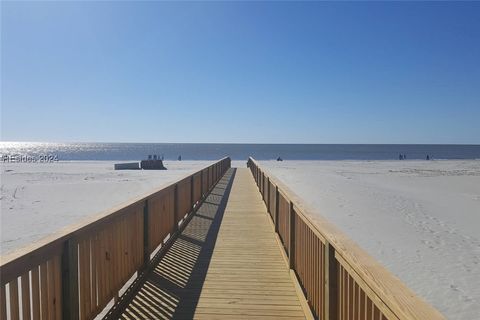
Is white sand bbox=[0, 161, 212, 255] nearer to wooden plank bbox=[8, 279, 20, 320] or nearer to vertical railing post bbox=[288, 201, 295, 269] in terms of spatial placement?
vertical railing post bbox=[288, 201, 295, 269]

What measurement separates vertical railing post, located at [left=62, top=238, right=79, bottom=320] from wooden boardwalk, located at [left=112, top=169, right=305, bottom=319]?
3.18 ft

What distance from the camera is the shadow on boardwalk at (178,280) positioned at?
4090 mm

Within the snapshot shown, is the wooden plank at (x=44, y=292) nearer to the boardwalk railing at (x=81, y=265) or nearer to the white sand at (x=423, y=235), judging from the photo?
the boardwalk railing at (x=81, y=265)

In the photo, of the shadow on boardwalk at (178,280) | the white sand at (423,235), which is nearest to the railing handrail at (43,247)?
the shadow on boardwalk at (178,280)

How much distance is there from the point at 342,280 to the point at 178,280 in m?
2.80

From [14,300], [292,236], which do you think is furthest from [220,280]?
[14,300]

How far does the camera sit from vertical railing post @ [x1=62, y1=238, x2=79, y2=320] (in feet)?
9.74

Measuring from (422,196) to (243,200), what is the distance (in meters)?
11.8

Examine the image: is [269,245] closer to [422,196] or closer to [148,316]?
[148,316]

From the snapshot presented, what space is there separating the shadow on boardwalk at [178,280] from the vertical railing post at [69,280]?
0.97m

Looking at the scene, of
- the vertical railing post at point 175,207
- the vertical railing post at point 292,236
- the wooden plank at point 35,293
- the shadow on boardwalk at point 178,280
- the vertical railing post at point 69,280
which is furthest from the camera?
the vertical railing post at point 175,207

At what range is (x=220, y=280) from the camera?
16.6ft

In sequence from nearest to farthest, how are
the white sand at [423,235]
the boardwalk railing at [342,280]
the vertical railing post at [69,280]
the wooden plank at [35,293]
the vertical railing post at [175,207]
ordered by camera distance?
the boardwalk railing at [342,280] → the wooden plank at [35,293] → the vertical railing post at [69,280] → the white sand at [423,235] → the vertical railing post at [175,207]

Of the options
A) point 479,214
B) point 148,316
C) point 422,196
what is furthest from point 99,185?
point 148,316
